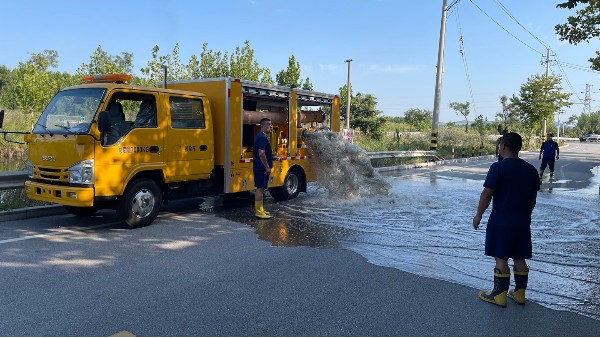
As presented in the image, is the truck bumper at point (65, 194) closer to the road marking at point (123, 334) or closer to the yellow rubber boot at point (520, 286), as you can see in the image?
the road marking at point (123, 334)

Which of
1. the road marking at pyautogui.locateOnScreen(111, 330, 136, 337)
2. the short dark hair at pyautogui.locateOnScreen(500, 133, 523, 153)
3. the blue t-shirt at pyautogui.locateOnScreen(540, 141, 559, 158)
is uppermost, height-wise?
the short dark hair at pyautogui.locateOnScreen(500, 133, 523, 153)

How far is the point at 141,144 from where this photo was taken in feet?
24.2

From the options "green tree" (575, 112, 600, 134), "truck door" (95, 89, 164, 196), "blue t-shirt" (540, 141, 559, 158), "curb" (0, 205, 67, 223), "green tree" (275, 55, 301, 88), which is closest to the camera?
"truck door" (95, 89, 164, 196)

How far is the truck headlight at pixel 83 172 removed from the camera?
6.73 meters

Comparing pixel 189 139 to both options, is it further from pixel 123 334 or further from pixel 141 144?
pixel 123 334

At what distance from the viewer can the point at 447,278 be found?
5.34m

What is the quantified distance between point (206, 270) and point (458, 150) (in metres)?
28.9

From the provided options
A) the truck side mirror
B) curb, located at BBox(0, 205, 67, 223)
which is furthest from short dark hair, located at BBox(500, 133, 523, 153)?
curb, located at BBox(0, 205, 67, 223)

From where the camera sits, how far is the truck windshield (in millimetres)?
6980

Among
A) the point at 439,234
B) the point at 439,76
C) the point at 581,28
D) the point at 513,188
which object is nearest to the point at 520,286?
the point at 513,188

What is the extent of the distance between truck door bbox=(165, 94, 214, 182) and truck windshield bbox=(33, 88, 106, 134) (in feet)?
4.01

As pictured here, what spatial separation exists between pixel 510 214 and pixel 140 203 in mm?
5482

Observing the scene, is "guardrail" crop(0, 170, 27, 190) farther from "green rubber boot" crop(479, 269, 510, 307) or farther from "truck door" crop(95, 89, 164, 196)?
"green rubber boot" crop(479, 269, 510, 307)

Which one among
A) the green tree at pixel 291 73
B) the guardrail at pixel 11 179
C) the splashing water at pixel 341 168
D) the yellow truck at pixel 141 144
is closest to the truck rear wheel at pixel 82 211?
the yellow truck at pixel 141 144
